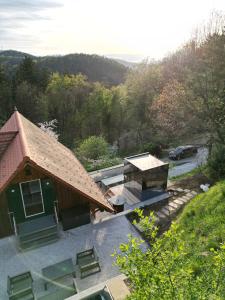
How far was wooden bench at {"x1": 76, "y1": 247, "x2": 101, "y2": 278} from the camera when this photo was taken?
1024 centimetres

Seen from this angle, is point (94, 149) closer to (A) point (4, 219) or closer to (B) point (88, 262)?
(A) point (4, 219)

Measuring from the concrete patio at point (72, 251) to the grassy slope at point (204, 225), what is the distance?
3127mm

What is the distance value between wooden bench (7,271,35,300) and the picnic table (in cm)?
61

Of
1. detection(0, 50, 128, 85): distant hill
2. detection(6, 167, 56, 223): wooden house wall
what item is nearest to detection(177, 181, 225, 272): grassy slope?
detection(6, 167, 56, 223): wooden house wall

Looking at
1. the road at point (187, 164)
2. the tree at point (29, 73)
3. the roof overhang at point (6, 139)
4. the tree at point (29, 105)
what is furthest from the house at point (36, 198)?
the tree at point (29, 73)

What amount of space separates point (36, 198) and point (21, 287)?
4044mm

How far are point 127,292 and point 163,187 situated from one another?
8182 mm

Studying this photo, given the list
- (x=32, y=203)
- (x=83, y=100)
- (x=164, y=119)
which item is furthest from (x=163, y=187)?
(x=83, y=100)

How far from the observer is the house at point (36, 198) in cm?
1141

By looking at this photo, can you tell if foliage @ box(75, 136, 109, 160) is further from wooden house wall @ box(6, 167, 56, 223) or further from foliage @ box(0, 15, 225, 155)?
wooden house wall @ box(6, 167, 56, 223)

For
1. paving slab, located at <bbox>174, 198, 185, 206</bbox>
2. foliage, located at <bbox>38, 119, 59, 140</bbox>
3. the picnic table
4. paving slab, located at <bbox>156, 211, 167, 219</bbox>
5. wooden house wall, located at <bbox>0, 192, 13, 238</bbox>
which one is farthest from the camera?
foliage, located at <bbox>38, 119, 59, 140</bbox>

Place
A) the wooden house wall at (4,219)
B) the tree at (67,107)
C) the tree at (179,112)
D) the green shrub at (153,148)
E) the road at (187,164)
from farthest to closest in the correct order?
the tree at (67,107) < the green shrub at (153,148) < the road at (187,164) < the tree at (179,112) < the wooden house wall at (4,219)

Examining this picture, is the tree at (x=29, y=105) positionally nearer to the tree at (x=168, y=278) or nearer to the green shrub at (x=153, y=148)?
the green shrub at (x=153, y=148)

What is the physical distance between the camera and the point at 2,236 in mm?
12109
